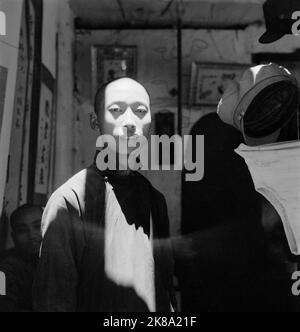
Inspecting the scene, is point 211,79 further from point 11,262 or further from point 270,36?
point 11,262

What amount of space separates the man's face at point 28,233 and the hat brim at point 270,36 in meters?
1.38

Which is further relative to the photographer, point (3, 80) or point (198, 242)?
point (198, 242)

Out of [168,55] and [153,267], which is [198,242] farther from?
[168,55]

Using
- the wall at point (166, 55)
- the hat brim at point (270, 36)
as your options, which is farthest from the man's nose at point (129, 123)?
the hat brim at point (270, 36)

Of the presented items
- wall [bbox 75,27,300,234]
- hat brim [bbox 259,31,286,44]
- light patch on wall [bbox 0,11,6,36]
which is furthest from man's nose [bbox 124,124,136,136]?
hat brim [bbox 259,31,286,44]

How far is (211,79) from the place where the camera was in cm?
272

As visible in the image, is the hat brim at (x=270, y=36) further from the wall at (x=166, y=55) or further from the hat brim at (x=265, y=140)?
the hat brim at (x=265, y=140)

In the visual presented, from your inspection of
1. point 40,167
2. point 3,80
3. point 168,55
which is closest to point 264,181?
point 168,55

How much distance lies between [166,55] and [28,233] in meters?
1.14

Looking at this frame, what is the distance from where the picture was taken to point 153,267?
221cm

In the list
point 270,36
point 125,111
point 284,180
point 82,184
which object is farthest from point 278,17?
point 82,184
